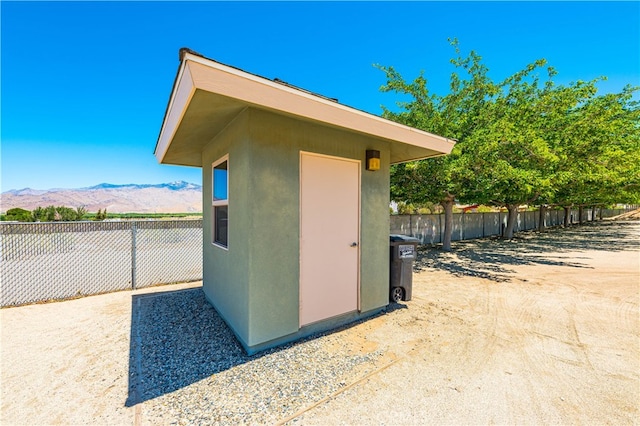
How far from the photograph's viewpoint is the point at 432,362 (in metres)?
2.75

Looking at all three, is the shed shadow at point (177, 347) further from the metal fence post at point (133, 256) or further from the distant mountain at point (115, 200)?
the distant mountain at point (115, 200)

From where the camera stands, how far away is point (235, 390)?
2295 mm

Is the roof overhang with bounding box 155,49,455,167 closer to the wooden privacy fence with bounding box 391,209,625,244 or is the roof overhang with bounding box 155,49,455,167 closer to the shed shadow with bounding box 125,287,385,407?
the shed shadow with bounding box 125,287,385,407

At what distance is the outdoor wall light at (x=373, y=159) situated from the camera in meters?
3.75

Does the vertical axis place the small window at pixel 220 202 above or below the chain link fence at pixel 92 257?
above

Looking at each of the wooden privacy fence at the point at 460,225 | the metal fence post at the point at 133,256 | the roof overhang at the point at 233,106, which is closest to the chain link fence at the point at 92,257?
the metal fence post at the point at 133,256

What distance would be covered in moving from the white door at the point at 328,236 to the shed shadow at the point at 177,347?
16.1 inches

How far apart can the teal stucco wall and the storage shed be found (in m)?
0.01

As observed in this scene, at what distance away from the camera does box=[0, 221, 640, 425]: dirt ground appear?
2051mm

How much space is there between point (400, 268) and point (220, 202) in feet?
9.97

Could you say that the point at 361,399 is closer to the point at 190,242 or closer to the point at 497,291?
the point at 497,291

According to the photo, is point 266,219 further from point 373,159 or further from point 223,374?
point 373,159

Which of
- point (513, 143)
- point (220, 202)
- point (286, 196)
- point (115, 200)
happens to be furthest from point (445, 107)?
point (115, 200)

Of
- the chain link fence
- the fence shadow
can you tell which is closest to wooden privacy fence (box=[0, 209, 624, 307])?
the chain link fence
